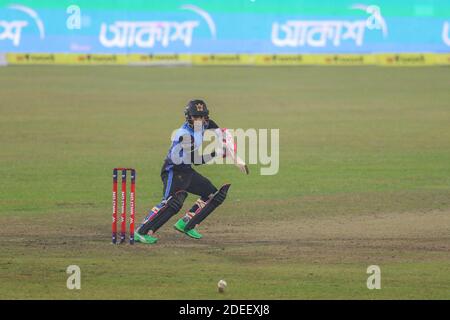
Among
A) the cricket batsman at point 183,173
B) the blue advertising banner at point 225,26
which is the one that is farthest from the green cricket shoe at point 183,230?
the blue advertising banner at point 225,26

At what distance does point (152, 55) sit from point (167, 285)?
47.5 m

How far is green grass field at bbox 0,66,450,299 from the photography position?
13133 mm

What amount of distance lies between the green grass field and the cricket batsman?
402 mm

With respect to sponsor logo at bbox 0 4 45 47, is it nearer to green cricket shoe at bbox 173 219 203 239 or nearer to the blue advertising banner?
the blue advertising banner

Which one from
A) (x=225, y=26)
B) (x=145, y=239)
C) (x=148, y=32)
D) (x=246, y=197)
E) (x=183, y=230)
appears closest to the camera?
(x=145, y=239)

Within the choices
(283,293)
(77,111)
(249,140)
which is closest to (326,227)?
(283,293)

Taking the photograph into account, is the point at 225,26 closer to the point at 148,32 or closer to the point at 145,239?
the point at 148,32

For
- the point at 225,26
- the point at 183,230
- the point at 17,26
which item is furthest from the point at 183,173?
the point at 17,26

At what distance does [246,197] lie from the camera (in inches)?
821

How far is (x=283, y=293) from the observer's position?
40.6ft

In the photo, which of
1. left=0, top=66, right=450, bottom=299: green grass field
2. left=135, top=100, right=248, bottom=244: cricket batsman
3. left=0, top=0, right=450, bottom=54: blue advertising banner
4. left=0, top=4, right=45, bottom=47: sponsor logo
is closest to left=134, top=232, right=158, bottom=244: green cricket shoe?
left=135, top=100, right=248, bottom=244: cricket batsman

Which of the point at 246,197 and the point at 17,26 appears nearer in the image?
the point at 246,197

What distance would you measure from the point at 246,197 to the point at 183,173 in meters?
5.77
